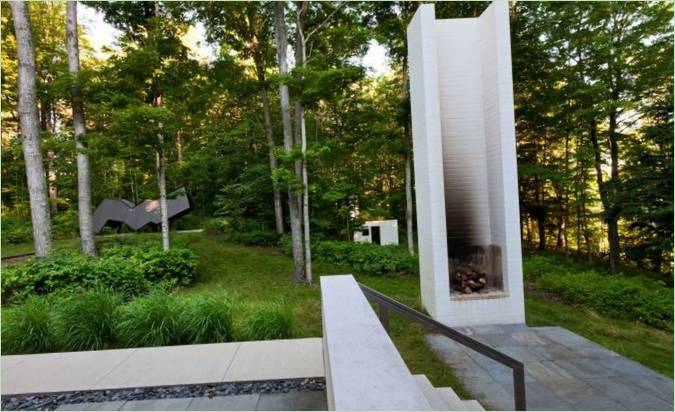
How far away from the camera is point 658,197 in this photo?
8734 millimetres

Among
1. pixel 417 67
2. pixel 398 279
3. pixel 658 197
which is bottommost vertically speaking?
pixel 398 279

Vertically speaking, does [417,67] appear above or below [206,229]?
above

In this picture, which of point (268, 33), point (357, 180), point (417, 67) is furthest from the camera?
point (357, 180)

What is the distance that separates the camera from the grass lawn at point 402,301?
4434 millimetres

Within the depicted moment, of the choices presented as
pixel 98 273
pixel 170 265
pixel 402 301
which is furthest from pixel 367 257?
pixel 98 273

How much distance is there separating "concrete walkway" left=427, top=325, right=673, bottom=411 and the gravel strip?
6.15ft

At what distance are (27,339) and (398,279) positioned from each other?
22.4 ft

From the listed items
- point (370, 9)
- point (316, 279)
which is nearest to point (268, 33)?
point (370, 9)

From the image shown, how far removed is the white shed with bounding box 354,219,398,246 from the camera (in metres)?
12.6

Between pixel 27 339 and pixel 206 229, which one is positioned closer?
pixel 27 339

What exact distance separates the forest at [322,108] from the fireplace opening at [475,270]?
10.5 feet

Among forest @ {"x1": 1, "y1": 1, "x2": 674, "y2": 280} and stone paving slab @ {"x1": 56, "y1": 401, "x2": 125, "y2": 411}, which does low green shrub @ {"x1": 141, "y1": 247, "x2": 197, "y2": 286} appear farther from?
stone paving slab @ {"x1": 56, "y1": 401, "x2": 125, "y2": 411}

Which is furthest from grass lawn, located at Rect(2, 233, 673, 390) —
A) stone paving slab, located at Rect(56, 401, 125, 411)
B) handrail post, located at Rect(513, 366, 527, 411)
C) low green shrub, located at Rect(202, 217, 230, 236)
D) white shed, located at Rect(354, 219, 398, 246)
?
white shed, located at Rect(354, 219, 398, 246)

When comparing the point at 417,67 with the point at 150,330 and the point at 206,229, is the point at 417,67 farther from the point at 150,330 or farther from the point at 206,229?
the point at 206,229
